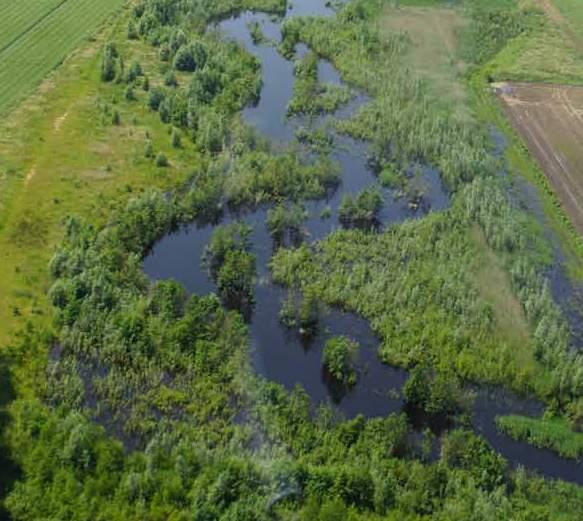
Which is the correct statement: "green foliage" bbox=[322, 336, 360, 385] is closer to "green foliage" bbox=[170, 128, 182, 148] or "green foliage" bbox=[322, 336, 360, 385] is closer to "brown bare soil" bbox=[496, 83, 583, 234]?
"brown bare soil" bbox=[496, 83, 583, 234]

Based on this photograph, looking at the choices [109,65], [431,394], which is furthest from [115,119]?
[431,394]

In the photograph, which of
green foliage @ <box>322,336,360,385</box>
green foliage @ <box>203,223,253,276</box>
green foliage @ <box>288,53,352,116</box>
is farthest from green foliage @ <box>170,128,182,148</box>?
green foliage @ <box>322,336,360,385</box>

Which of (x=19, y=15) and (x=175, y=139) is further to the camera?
(x=19, y=15)

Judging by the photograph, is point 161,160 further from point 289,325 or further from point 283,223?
point 289,325

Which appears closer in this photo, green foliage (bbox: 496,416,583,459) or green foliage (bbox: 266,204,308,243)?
green foliage (bbox: 496,416,583,459)

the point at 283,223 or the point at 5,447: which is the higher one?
the point at 283,223

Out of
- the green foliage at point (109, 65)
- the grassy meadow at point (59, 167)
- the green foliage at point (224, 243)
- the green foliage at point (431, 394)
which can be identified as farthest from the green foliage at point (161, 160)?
the green foliage at point (431, 394)
